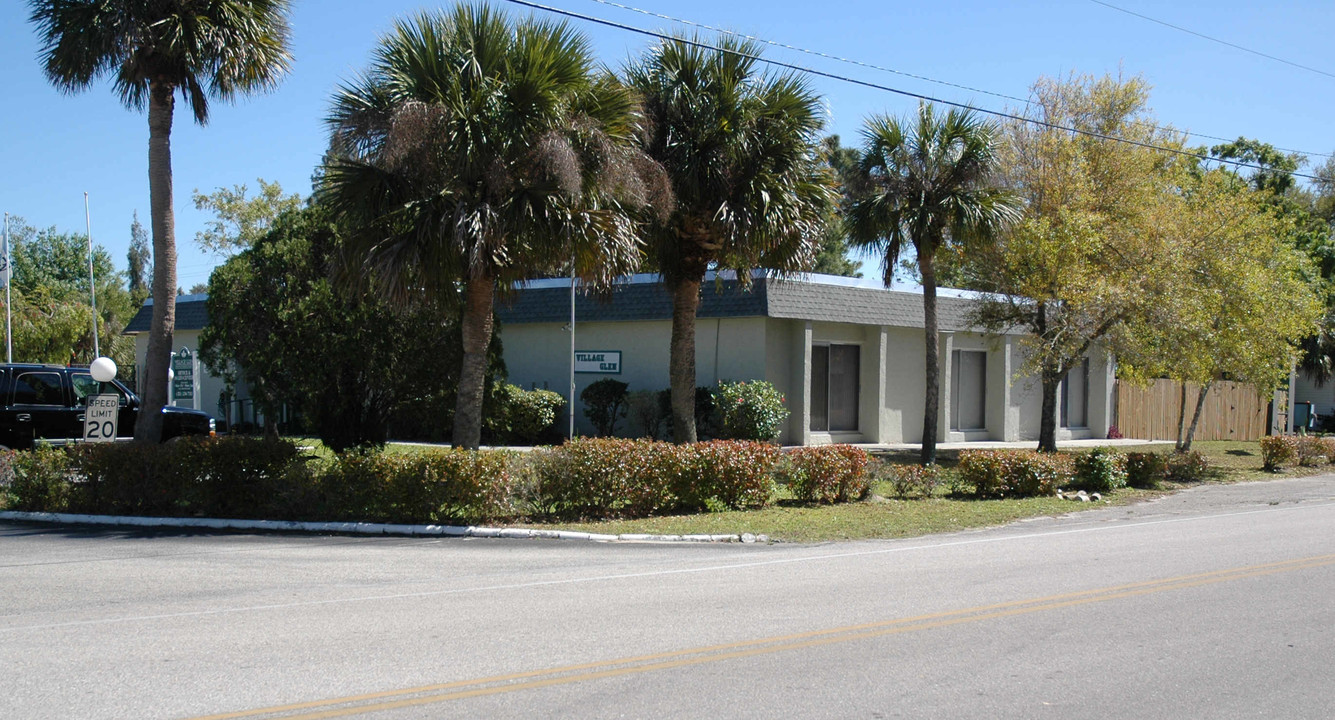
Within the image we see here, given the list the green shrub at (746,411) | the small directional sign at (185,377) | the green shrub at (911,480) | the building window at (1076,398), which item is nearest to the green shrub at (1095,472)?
the green shrub at (911,480)

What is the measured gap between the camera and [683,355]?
57.1 feet

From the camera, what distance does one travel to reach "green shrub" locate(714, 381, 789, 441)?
2275cm

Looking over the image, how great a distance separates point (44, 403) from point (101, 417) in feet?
12.1

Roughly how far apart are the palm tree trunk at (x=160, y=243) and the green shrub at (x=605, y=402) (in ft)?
37.9

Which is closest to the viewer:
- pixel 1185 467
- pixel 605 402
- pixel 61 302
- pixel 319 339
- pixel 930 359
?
pixel 319 339

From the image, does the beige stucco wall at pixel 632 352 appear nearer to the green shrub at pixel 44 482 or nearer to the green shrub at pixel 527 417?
the green shrub at pixel 527 417

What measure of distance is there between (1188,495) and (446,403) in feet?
45.7

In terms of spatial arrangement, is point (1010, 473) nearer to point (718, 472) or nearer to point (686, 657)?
point (718, 472)

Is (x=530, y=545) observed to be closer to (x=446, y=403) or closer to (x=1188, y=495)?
(x=446, y=403)

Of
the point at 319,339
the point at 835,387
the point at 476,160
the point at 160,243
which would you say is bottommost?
the point at 835,387

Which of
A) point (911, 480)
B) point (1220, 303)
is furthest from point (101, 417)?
point (1220, 303)

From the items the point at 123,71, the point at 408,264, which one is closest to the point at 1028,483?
the point at 408,264

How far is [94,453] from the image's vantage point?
1412 centimetres

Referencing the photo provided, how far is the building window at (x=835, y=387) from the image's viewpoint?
2653cm
